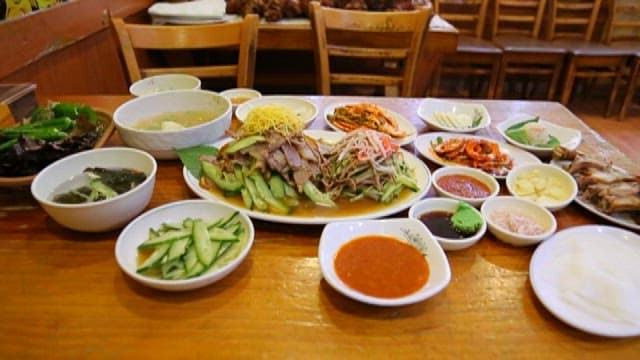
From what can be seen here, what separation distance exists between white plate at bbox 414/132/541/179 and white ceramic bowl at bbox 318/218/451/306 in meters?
0.40

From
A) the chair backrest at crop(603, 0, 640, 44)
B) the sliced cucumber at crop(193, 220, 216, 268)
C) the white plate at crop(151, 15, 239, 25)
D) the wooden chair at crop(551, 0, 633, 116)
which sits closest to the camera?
the sliced cucumber at crop(193, 220, 216, 268)

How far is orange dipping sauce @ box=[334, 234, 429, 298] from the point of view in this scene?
752 mm

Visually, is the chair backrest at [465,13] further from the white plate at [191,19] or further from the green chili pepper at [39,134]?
the green chili pepper at [39,134]

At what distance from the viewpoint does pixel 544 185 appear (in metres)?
1.08

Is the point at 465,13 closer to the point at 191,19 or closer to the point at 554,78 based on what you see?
the point at 554,78

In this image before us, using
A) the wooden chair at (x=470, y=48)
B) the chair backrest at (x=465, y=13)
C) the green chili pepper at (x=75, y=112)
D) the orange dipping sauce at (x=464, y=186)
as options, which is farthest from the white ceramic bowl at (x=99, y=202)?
the chair backrest at (x=465, y=13)

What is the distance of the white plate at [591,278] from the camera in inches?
27.5

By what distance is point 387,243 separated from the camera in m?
0.87

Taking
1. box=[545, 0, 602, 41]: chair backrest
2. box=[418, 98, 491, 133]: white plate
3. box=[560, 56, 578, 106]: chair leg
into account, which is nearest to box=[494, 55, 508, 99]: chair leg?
box=[560, 56, 578, 106]: chair leg

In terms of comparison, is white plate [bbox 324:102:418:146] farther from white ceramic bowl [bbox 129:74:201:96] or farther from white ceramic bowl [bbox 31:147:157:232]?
white ceramic bowl [bbox 31:147:157:232]

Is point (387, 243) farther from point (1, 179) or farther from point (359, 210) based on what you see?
point (1, 179)

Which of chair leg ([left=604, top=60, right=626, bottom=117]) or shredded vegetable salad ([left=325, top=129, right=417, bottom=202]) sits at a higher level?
shredded vegetable salad ([left=325, top=129, right=417, bottom=202])

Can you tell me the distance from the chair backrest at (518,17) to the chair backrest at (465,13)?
0.45ft

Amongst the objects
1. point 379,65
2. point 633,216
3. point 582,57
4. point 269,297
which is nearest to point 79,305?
point 269,297
